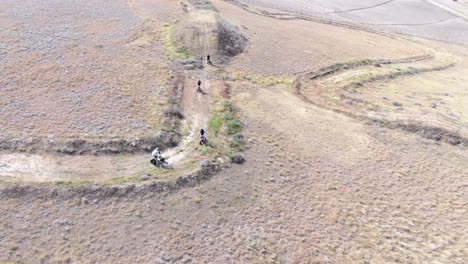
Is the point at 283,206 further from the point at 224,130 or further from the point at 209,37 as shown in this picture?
the point at 209,37

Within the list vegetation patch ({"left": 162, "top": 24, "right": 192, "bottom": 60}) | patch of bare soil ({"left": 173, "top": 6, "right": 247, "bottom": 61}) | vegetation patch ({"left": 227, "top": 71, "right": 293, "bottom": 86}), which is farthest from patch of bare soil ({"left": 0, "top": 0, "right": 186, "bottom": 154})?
vegetation patch ({"left": 227, "top": 71, "right": 293, "bottom": 86})

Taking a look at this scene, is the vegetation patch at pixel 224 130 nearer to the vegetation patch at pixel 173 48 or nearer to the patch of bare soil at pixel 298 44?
the patch of bare soil at pixel 298 44

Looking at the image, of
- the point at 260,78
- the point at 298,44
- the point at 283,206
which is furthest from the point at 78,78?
the point at 298,44

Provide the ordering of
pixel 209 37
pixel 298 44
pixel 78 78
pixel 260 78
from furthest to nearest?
1. pixel 298 44
2. pixel 209 37
3. pixel 260 78
4. pixel 78 78

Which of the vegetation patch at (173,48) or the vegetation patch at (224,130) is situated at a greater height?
the vegetation patch at (173,48)

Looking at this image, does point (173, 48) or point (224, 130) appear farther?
point (173, 48)

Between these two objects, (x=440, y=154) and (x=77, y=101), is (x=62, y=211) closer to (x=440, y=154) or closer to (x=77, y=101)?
(x=77, y=101)

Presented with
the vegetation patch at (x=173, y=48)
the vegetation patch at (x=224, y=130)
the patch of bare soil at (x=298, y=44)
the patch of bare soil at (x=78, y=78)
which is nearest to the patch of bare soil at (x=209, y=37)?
the vegetation patch at (x=173, y=48)

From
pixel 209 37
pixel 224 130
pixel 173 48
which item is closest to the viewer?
pixel 224 130

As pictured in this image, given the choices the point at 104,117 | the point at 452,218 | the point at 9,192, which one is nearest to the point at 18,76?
the point at 104,117
